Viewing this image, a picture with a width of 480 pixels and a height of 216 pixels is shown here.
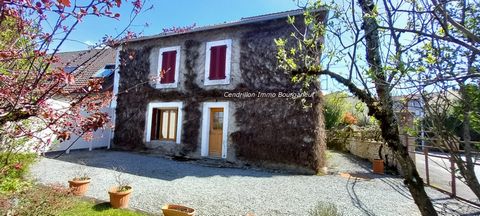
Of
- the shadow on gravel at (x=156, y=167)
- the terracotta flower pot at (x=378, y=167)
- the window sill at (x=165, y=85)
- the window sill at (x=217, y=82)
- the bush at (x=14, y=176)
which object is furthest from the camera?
the window sill at (x=165, y=85)

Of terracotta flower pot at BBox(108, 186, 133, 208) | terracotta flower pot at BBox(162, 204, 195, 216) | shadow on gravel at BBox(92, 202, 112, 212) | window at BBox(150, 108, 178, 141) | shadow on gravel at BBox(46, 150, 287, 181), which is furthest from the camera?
window at BBox(150, 108, 178, 141)

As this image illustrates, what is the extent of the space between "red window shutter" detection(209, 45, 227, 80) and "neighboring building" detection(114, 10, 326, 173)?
0.04 metres

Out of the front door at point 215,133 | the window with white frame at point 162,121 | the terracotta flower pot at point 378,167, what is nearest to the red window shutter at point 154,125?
the window with white frame at point 162,121

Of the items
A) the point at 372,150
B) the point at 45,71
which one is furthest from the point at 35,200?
the point at 372,150

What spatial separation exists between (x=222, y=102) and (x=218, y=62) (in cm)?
186

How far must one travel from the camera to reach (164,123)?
46.6 feet

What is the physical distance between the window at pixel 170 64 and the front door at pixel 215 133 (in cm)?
253

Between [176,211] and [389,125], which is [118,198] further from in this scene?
[389,125]

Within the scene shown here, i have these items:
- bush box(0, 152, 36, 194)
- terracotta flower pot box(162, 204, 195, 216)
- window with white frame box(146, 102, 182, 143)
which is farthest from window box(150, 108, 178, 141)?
terracotta flower pot box(162, 204, 195, 216)

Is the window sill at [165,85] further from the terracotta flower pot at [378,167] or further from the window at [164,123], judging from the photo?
the terracotta flower pot at [378,167]

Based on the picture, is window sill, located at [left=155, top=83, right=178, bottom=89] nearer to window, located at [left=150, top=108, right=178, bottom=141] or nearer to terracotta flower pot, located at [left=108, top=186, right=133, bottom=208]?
window, located at [left=150, top=108, right=178, bottom=141]

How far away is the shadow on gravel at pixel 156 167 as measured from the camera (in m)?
9.17

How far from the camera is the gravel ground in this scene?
19.8ft

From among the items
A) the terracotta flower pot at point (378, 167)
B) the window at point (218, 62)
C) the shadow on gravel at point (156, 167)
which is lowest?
the shadow on gravel at point (156, 167)
